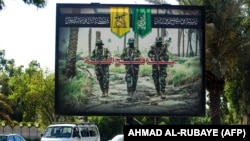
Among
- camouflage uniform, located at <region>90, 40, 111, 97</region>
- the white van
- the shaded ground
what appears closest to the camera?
the shaded ground

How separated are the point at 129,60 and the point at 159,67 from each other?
1.17 metres

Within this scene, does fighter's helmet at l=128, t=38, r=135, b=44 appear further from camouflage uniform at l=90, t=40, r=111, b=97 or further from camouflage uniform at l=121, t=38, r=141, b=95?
camouflage uniform at l=90, t=40, r=111, b=97

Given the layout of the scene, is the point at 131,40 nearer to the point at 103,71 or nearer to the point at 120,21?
the point at 120,21

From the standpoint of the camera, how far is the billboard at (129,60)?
22.0 metres

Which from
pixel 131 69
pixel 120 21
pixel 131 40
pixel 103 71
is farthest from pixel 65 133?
pixel 120 21

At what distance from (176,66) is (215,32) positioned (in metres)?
3.63

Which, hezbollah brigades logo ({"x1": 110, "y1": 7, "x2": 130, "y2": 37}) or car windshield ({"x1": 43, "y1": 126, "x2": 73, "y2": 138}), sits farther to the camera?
car windshield ({"x1": 43, "y1": 126, "x2": 73, "y2": 138})

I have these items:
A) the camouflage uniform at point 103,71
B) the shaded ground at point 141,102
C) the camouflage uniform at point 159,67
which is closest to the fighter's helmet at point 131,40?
the camouflage uniform at point 159,67

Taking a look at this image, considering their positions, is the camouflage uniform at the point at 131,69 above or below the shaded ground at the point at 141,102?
above

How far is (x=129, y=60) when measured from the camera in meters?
22.0

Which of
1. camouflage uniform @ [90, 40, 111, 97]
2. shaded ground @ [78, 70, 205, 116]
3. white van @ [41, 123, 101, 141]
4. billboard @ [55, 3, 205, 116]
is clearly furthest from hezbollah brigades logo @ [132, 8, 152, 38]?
white van @ [41, 123, 101, 141]

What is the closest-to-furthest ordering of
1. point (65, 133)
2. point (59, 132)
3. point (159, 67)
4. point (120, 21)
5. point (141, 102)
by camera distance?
1. point (141, 102)
2. point (159, 67)
3. point (120, 21)
4. point (65, 133)
5. point (59, 132)

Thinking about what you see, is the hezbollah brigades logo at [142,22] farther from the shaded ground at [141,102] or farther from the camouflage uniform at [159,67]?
the shaded ground at [141,102]

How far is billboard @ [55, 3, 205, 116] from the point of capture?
22000 millimetres
